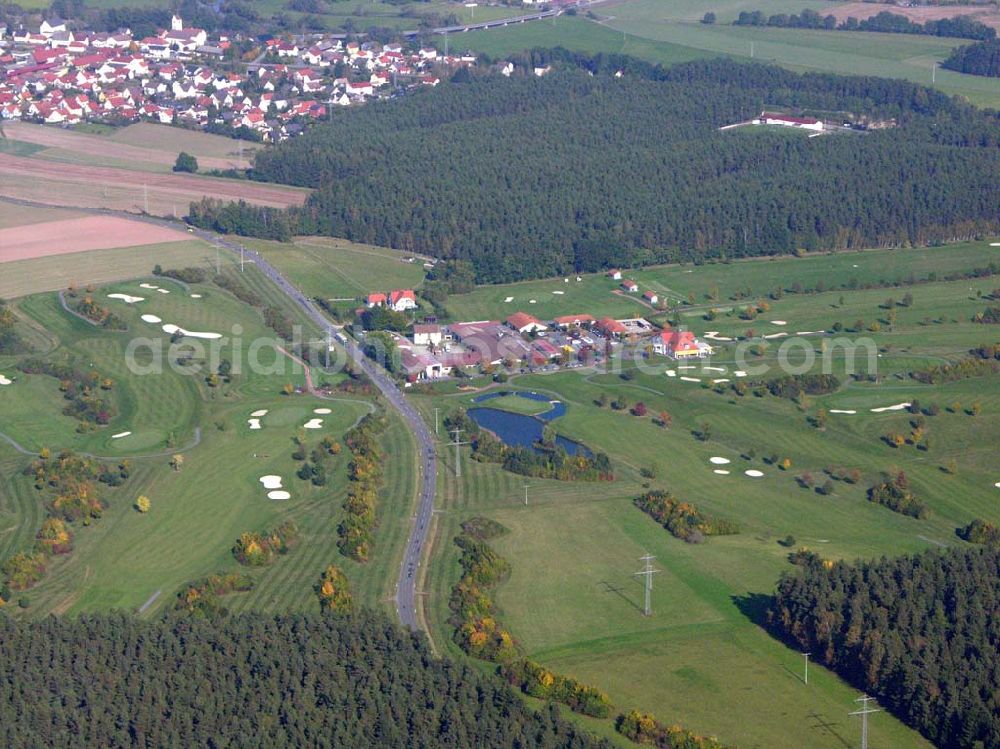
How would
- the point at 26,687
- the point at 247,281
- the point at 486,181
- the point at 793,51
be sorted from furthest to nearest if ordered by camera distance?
the point at 793,51
the point at 486,181
the point at 247,281
the point at 26,687

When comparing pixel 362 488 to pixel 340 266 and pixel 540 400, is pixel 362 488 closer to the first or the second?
pixel 540 400

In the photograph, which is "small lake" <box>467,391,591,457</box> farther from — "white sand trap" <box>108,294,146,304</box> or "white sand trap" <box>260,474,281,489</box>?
"white sand trap" <box>108,294,146,304</box>

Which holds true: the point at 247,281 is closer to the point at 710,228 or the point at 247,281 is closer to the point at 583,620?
the point at 710,228

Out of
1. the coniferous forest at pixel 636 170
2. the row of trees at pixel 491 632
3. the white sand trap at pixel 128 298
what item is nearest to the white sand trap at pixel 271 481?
the row of trees at pixel 491 632

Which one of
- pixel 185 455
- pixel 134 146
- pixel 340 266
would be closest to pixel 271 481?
pixel 185 455

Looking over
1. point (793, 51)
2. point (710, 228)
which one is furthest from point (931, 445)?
point (793, 51)

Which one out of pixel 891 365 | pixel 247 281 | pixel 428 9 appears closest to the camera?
pixel 891 365
